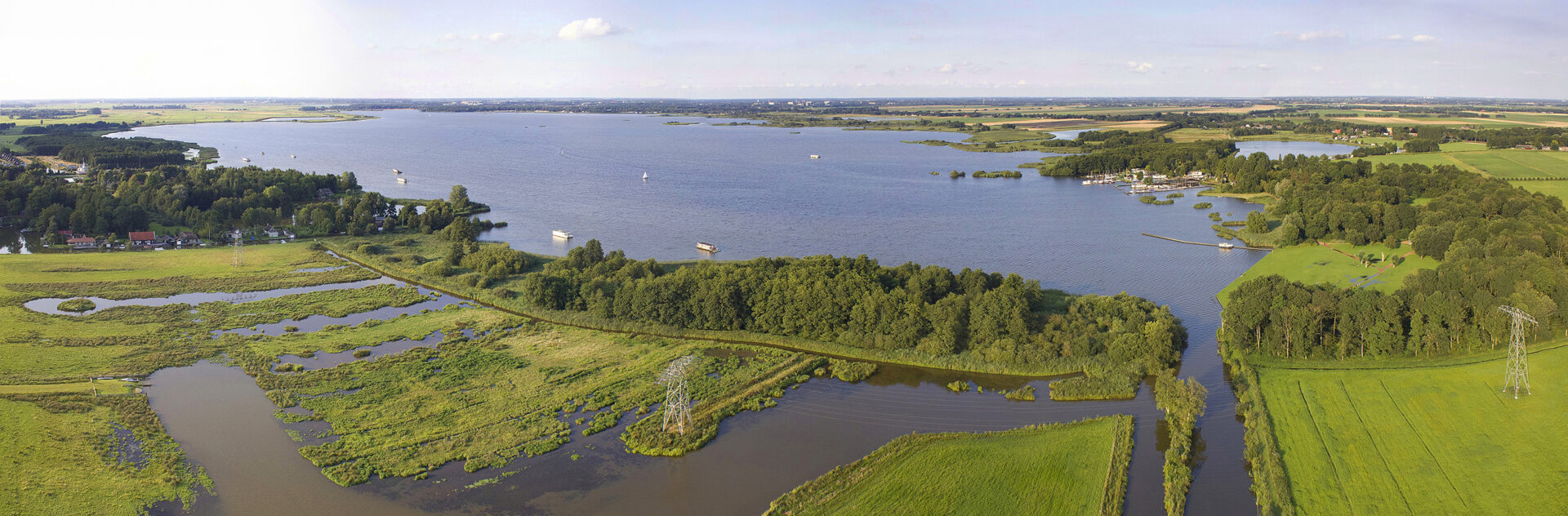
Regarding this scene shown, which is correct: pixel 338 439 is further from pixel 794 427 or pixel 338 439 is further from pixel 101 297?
pixel 101 297

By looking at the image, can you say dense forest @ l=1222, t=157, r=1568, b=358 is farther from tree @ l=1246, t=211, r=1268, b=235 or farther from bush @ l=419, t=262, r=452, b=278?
bush @ l=419, t=262, r=452, b=278

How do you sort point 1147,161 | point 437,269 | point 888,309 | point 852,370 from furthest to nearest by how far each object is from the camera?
point 1147,161 → point 437,269 → point 888,309 → point 852,370

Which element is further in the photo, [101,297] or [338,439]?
[101,297]

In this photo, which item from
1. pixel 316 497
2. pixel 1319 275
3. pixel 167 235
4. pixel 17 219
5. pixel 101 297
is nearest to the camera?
pixel 316 497

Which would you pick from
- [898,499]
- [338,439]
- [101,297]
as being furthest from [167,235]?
[898,499]

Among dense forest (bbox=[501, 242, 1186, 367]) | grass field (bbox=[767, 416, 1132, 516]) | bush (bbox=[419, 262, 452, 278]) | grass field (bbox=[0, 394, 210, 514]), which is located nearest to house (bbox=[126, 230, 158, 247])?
bush (bbox=[419, 262, 452, 278])

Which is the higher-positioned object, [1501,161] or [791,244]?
[1501,161]

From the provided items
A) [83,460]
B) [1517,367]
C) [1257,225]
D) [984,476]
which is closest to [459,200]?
[83,460]

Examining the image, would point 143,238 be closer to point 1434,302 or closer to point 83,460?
point 83,460
